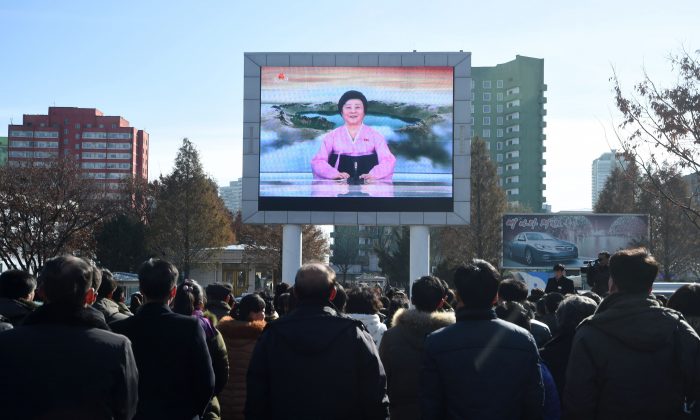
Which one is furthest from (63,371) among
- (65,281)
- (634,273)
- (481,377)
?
(634,273)

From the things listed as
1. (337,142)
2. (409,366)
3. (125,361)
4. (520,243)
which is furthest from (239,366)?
(520,243)

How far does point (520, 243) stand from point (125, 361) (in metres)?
→ 41.8

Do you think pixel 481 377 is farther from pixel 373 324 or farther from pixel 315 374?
pixel 373 324

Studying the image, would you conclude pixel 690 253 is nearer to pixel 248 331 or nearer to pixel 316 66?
pixel 316 66

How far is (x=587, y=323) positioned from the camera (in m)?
4.95

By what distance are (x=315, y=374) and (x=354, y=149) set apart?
21.7 metres

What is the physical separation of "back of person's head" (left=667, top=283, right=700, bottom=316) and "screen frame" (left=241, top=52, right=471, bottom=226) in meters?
20.5

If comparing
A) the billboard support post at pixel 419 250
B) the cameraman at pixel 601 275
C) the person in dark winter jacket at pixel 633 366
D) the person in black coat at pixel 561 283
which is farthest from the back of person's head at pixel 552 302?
the billboard support post at pixel 419 250

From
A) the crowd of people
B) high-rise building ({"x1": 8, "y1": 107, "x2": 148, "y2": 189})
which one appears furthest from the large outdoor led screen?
high-rise building ({"x1": 8, "y1": 107, "x2": 148, "y2": 189})

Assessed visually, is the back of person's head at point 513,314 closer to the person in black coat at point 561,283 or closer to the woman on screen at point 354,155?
the person in black coat at point 561,283

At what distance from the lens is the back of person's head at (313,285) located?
15.9 ft

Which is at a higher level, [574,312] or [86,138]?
[86,138]

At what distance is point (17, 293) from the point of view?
22.7 feet

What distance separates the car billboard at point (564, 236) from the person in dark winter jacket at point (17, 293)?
38979mm
